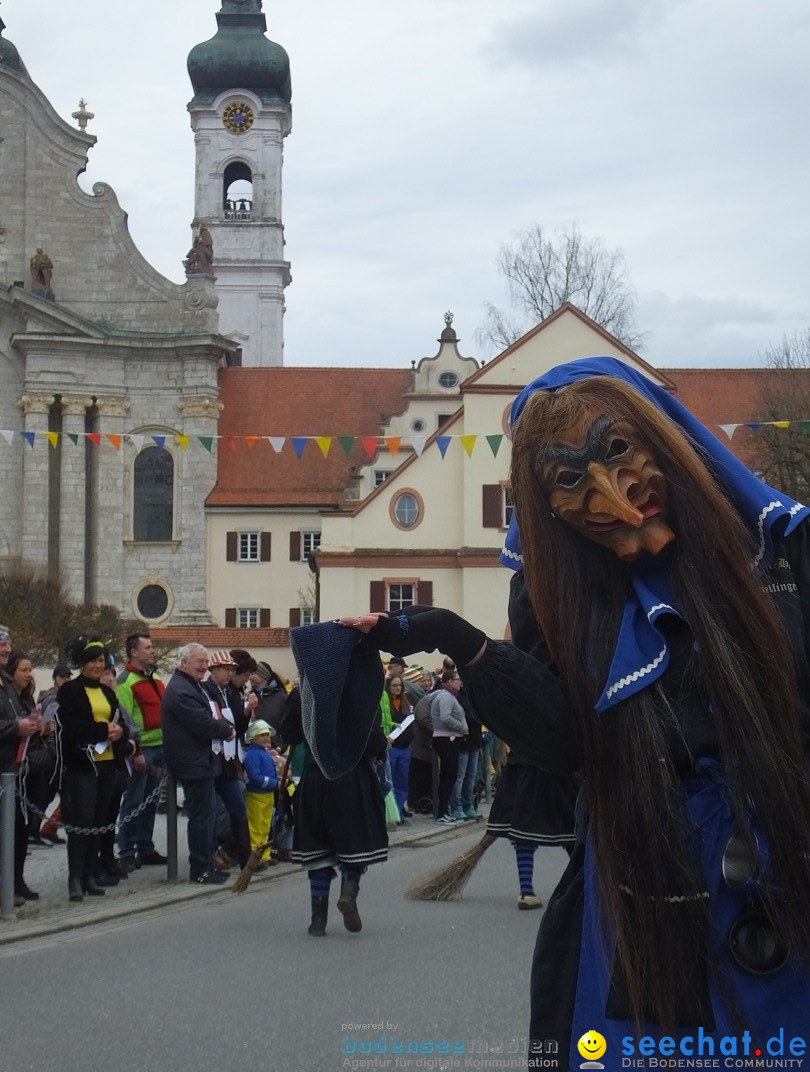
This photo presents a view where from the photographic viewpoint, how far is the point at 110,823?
13227mm

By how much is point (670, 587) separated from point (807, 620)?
249mm

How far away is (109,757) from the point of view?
42.5 feet

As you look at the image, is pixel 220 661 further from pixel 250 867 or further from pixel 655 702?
pixel 655 702

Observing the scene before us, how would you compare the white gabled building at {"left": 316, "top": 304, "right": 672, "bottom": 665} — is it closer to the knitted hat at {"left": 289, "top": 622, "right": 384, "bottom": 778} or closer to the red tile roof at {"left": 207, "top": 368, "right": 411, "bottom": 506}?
the red tile roof at {"left": 207, "top": 368, "right": 411, "bottom": 506}

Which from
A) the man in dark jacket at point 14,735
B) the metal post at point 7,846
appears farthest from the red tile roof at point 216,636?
the metal post at point 7,846

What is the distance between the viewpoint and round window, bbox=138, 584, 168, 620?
5856 cm

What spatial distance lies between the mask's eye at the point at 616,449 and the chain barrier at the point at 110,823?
10010mm

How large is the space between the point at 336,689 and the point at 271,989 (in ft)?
18.6

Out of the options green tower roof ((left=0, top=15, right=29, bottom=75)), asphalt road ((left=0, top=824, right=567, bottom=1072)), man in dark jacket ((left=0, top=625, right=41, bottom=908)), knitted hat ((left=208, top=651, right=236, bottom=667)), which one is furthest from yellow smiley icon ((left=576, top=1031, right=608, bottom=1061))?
green tower roof ((left=0, top=15, right=29, bottom=75))

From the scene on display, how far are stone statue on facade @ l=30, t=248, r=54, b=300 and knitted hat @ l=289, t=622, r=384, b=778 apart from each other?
188ft

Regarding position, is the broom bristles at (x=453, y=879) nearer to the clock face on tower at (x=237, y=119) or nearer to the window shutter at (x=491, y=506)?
the window shutter at (x=491, y=506)

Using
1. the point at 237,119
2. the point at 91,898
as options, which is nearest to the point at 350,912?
the point at 91,898

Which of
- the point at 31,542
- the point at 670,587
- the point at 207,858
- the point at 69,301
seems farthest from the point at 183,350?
the point at 670,587

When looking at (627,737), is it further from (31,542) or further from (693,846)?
(31,542)
